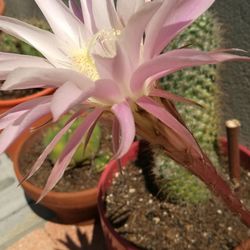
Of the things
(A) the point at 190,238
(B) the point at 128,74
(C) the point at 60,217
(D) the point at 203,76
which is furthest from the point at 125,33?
(C) the point at 60,217

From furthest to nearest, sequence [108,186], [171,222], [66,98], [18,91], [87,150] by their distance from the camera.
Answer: [18,91] → [87,150] → [108,186] → [171,222] → [66,98]

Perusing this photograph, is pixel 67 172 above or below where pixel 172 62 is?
below

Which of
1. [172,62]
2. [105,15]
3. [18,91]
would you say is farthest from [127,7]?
[18,91]

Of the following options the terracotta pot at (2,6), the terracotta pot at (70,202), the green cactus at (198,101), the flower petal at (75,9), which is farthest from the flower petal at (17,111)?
the terracotta pot at (2,6)

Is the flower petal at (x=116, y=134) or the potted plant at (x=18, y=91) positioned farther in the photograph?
the potted plant at (x=18, y=91)

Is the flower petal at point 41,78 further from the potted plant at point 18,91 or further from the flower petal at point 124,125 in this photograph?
the potted plant at point 18,91

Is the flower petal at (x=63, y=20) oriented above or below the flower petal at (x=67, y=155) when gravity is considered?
above

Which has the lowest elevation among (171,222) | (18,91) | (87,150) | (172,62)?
(171,222)

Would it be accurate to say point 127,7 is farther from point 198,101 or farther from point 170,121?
point 198,101
